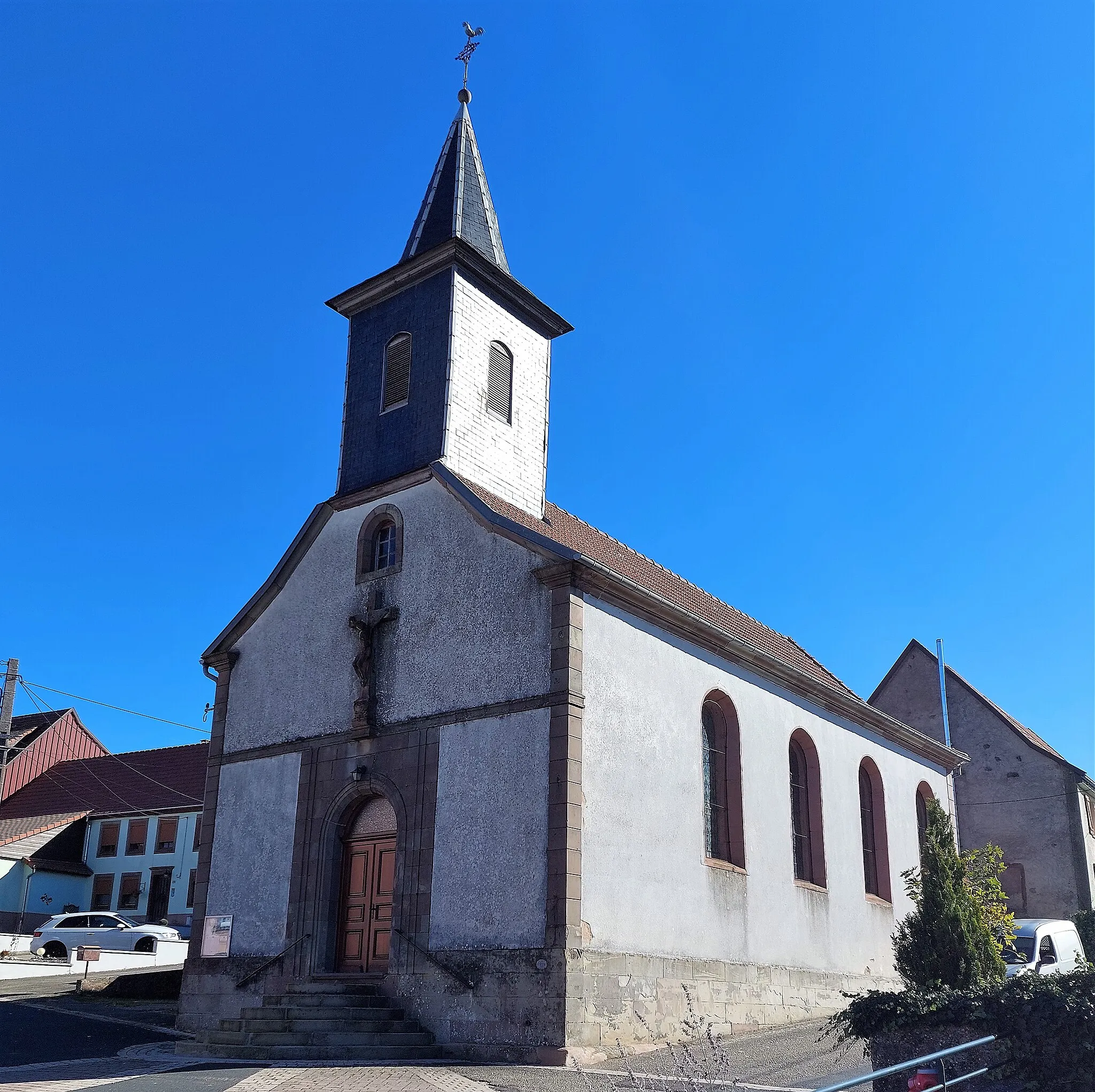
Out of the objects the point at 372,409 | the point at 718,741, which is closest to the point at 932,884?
the point at 718,741

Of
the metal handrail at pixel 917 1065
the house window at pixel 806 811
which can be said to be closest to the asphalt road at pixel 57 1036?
the metal handrail at pixel 917 1065

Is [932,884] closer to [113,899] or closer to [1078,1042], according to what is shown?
[1078,1042]

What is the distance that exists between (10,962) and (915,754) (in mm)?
20295

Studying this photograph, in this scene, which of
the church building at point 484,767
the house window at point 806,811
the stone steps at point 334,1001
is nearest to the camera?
the church building at point 484,767

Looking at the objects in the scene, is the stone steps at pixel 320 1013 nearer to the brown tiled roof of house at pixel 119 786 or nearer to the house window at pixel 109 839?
the brown tiled roof of house at pixel 119 786

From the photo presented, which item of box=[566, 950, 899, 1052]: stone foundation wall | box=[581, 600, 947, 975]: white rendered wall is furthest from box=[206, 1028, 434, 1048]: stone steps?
box=[581, 600, 947, 975]: white rendered wall

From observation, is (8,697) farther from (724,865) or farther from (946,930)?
(946,930)

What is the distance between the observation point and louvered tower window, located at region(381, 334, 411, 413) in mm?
18625

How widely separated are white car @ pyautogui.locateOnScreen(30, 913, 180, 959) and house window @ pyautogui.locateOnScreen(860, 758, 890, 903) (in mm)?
17508

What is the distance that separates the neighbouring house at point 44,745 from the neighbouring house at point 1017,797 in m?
32.5

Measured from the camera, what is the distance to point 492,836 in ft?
47.0

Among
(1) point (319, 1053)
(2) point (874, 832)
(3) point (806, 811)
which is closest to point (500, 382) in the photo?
(3) point (806, 811)

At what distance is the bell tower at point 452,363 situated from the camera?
18000 millimetres

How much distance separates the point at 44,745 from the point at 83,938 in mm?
18817
